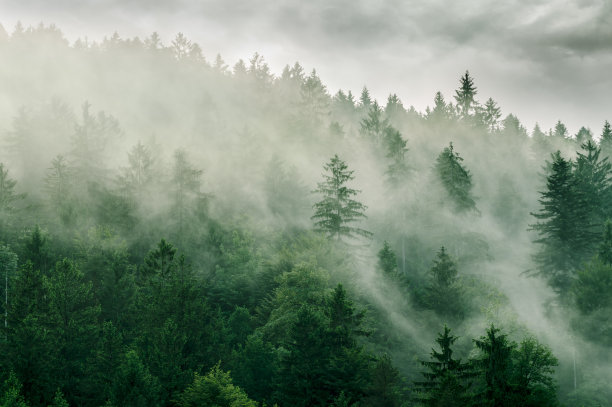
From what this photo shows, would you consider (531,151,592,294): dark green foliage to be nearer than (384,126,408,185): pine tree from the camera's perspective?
Yes

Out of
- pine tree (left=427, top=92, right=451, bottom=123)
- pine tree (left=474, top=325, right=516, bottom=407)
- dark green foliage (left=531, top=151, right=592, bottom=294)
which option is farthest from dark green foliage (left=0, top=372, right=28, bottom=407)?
pine tree (left=427, top=92, right=451, bottom=123)

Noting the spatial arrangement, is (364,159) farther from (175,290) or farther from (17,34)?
(17,34)

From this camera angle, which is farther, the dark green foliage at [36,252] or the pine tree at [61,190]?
the pine tree at [61,190]

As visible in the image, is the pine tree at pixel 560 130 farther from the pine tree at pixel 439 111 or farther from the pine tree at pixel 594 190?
the pine tree at pixel 594 190

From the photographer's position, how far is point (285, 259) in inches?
1805

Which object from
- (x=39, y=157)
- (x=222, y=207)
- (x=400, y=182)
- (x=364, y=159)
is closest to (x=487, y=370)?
(x=400, y=182)

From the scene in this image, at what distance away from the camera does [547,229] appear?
1662 inches

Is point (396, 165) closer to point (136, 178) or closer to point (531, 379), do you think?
point (136, 178)

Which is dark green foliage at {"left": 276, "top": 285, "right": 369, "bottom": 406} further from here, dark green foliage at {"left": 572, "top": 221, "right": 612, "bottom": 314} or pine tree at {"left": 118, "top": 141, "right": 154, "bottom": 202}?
pine tree at {"left": 118, "top": 141, "right": 154, "bottom": 202}

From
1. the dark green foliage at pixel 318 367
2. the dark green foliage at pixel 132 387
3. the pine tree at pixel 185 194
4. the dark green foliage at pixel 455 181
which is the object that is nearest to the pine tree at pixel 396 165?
the dark green foliage at pixel 455 181

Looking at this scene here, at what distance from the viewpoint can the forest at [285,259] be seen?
1080 inches

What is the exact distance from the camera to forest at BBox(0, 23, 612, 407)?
90.0 feet

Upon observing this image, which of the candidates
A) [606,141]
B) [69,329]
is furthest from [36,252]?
[606,141]

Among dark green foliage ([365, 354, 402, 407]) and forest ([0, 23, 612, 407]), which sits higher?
forest ([0, 23, 612, 407])
